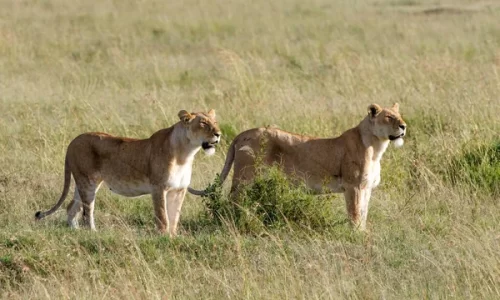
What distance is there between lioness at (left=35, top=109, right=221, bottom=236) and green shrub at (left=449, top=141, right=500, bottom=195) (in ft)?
8.12

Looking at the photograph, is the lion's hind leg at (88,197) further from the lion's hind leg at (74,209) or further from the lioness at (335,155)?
the lioness at (335,155)

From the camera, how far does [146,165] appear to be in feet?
26.1

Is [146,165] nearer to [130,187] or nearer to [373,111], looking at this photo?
[130,187]

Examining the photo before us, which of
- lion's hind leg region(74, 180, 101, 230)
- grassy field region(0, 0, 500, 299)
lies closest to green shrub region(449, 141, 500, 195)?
grassy field region(0, 0, 500, 299)

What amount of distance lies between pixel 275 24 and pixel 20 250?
1503cm

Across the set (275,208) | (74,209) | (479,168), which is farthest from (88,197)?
(479,168)

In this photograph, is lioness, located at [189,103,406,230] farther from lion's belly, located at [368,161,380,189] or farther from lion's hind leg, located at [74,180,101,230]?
lion's hind leg, located at [74,180,101,230]

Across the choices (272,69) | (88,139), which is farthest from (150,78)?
(88,139)

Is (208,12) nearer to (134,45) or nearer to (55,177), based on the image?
(134,45)

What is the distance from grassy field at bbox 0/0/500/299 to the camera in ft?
21.2

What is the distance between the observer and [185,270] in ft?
21.7

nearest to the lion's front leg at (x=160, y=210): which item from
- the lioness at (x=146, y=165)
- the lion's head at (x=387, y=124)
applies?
the lioness at (x=146, y=165)

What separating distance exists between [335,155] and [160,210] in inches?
52.3

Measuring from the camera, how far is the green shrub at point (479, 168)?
8.97 meters
